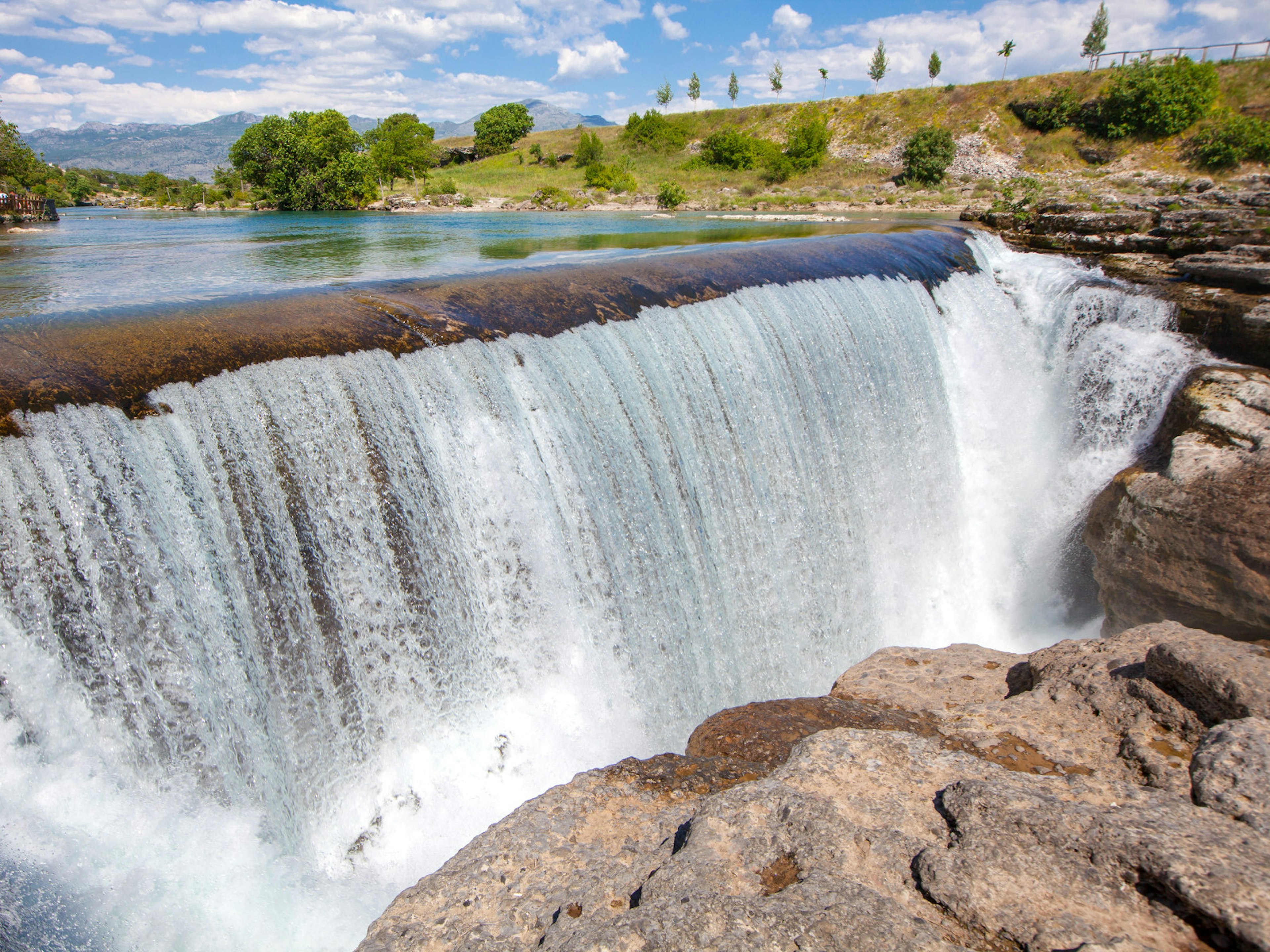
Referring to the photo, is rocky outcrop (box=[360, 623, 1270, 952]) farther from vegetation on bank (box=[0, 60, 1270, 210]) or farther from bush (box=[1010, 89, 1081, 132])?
bush (box=[1010, 89, 1081, 132])

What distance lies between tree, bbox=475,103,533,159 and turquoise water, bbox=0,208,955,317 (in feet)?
163

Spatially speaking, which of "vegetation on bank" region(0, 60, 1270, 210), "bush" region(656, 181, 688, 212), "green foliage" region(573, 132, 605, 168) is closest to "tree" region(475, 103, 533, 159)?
"vegetation on bank" region(0, 60, 1270, 210)

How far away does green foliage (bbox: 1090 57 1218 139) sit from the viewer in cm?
3728

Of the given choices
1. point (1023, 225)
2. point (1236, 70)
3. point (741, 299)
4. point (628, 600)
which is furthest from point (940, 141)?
point (628, 600)

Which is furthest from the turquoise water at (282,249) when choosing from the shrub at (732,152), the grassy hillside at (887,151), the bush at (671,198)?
the shrub at (732,152)

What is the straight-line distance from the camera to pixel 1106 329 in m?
9.45

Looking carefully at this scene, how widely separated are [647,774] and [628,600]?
2.28 m

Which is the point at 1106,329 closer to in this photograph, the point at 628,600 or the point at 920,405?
the point at 920,405

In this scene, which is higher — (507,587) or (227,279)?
(227,279)

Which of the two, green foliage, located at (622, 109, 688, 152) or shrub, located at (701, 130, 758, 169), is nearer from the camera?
shrub, located at (701, 130, 758, 169)

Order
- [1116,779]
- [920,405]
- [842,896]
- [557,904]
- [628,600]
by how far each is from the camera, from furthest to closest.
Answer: [920,405] < [628,600] < [1116,779] < [557,904] < [842,896]

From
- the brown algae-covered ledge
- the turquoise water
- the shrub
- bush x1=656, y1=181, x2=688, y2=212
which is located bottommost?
the brown algae-covered ledge

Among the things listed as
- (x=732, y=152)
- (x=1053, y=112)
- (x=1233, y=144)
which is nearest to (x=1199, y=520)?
(x=1233, y=144)

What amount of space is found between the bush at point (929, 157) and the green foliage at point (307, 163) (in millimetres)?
30785
